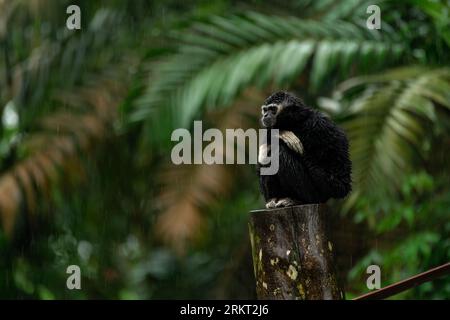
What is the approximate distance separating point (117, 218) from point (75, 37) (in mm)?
1900

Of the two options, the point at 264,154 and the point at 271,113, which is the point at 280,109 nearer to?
the point at 271,113

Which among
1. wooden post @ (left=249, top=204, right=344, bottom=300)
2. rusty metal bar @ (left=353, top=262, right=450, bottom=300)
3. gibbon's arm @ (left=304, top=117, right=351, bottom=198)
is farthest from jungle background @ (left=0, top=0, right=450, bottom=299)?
rusty metal bar @ (left=353, top=262, right=450, bottom=300)

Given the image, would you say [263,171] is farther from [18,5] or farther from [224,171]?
[18,5]

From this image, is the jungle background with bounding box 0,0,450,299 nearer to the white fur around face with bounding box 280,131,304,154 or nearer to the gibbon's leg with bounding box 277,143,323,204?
the gibbon's leg with bounding box 277,143,323,204

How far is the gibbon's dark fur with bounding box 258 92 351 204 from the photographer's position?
9.36 ft

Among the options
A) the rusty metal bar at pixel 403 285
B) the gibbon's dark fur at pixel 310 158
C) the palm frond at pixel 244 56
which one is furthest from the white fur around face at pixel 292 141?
the palm frond at pixel 244 56

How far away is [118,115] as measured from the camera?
21.7 feet

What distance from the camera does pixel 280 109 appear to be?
282 cm

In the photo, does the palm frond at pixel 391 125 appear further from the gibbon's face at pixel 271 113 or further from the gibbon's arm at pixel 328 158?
the gibbon's face at pixel 271 113

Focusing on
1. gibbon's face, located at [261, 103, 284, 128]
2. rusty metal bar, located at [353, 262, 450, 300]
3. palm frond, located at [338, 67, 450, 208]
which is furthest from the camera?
palm frond, located at [338, 67, 450, 208]

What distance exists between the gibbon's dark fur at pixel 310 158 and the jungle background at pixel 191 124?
6.37ft

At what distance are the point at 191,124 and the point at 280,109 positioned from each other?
3.25 meters

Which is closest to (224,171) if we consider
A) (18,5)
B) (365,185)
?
(365,185)
